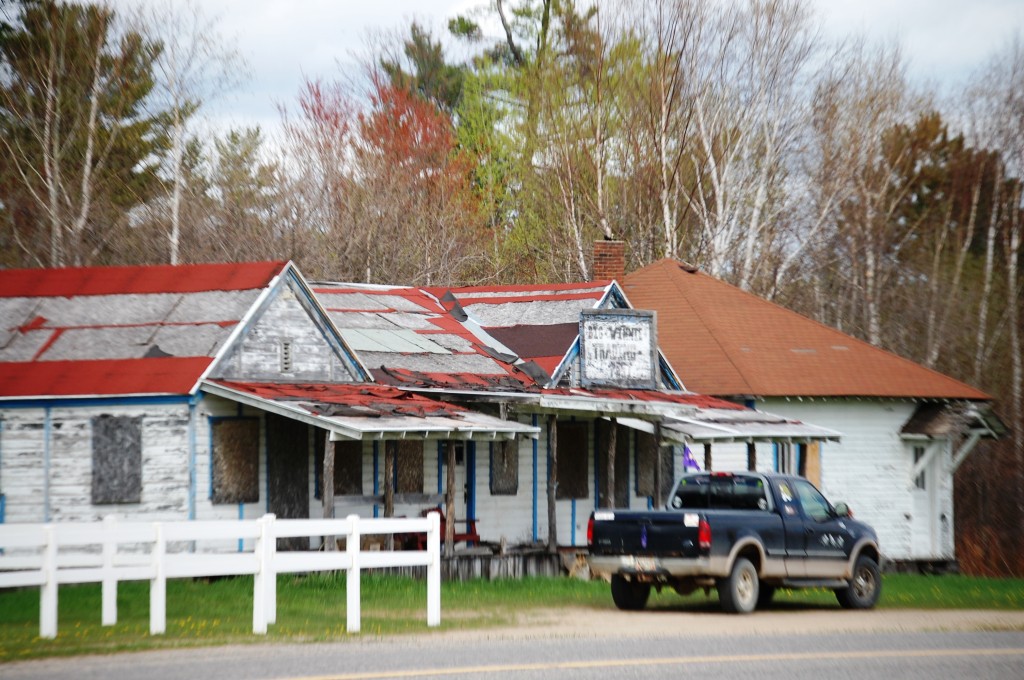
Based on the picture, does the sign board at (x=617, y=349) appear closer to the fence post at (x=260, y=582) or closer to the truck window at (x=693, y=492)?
the truck window at (x=693, y=492)

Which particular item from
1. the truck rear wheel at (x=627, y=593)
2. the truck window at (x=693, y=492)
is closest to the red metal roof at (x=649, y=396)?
the truck window at (x=693, y=492)

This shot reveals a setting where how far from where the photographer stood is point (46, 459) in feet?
73.5

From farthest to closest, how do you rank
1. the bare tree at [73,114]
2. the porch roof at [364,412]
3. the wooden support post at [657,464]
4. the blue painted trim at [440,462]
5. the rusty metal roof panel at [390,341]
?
the bare tree at [73,114], the wooden support post at [657,464], the rusty metal roof panel at [390,341], the blue painted trim at [440,462], the porch roof at [364,412]

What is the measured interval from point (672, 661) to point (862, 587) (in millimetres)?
7889

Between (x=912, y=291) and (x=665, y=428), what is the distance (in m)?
28.8

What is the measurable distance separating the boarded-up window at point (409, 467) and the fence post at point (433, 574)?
32.7ft

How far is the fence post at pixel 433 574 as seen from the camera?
1554 cm

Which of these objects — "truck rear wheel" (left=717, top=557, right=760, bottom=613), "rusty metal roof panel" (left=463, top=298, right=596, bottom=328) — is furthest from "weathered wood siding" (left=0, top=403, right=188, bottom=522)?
"rusty metal roof panel" (left=463, top=298, right=596, bottom=328)

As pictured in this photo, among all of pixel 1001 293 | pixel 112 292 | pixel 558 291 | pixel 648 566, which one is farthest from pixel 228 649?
pixel 1001 293

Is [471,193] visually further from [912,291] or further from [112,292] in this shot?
[112,292]

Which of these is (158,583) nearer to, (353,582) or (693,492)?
(353,582)

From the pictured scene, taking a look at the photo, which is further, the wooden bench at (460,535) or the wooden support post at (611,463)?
the wooden support post at (611,463)

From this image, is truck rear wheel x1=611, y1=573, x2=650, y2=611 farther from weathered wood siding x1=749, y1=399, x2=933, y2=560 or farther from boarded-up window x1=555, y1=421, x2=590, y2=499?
weathered wood siding x1=749, y1=399, x2=933, y2=560

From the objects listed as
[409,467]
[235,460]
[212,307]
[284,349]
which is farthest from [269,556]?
[409,467]
